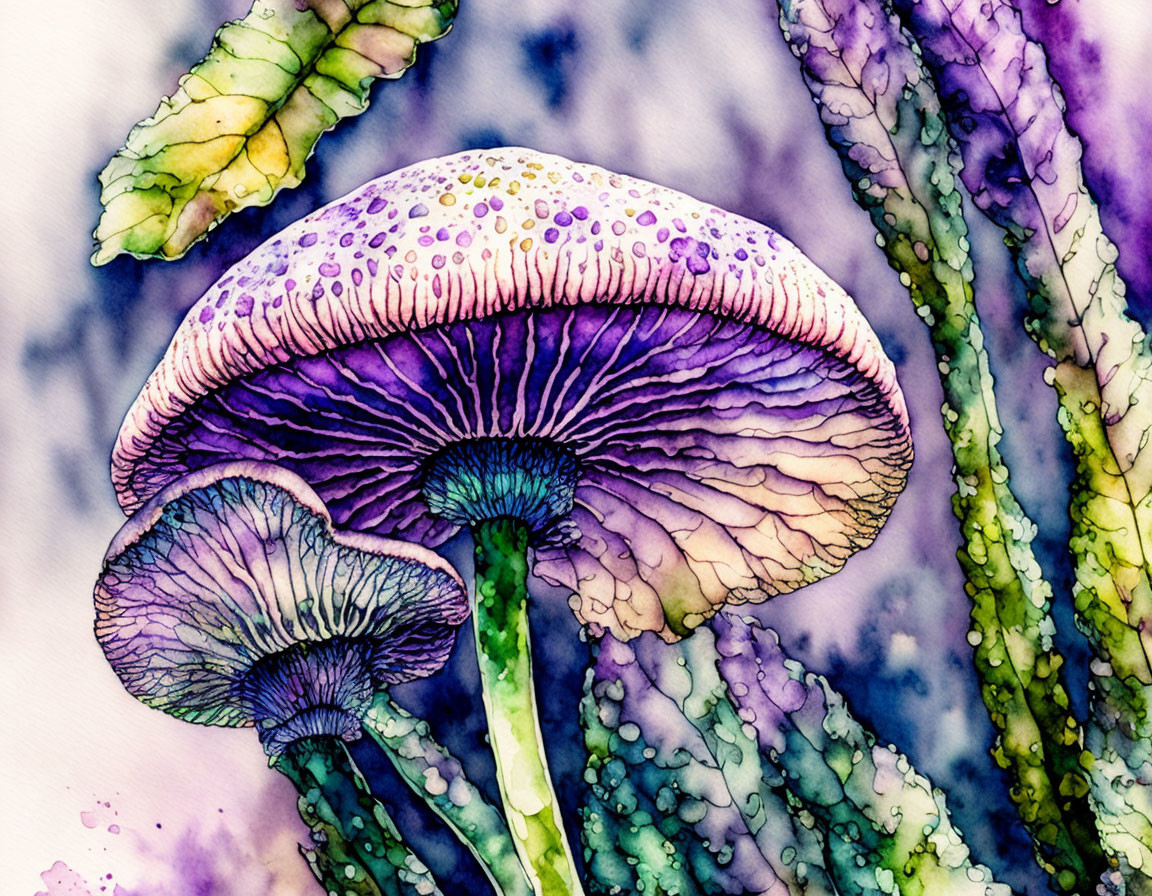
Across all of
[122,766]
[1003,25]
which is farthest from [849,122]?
[122,766]

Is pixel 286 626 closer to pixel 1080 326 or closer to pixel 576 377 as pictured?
pixel 576 377

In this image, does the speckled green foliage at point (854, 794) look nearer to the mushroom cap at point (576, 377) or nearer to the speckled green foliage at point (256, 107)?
the mushroom cap at point (576, 377)

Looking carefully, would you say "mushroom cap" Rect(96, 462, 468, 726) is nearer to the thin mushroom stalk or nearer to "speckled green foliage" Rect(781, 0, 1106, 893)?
the thin mushroom stalk

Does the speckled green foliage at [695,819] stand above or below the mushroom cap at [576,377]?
below

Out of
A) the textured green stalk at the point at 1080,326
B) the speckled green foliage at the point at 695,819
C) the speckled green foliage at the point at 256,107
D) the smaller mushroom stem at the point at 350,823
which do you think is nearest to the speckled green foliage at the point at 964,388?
the textured green stalk at the point at 1080,326

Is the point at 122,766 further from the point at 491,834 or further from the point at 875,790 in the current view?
the point at 875,790

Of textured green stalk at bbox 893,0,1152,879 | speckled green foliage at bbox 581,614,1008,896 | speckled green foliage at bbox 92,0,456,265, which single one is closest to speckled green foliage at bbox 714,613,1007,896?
speckled green foliage at bbox 581,614,1008,896
